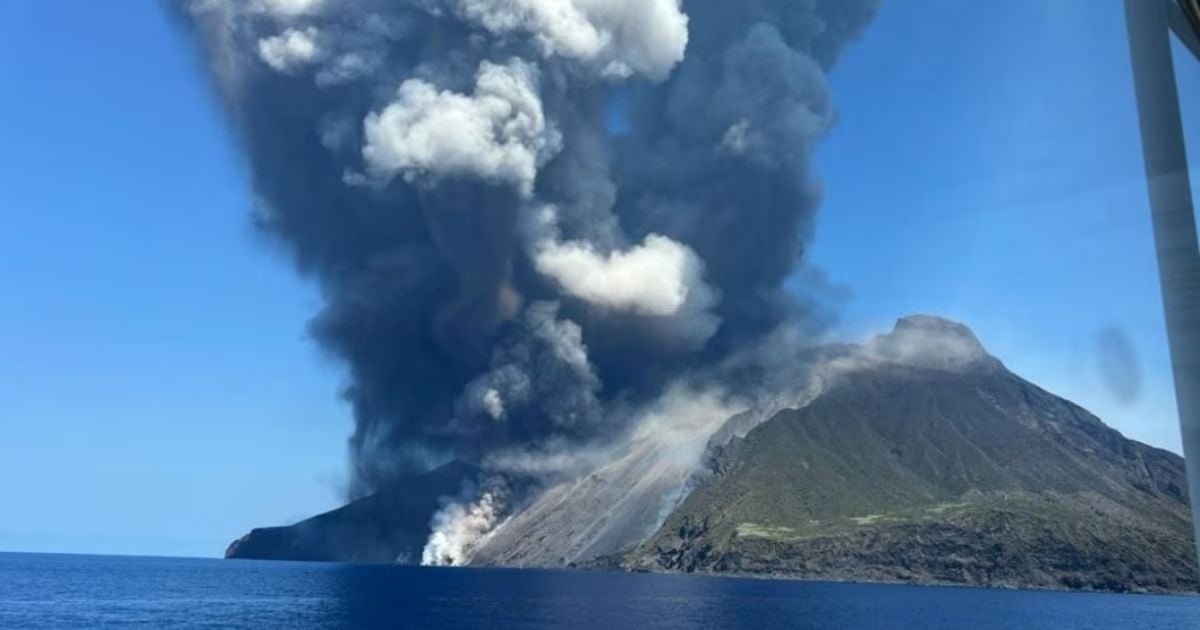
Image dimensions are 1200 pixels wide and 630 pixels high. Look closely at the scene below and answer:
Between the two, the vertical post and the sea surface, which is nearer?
the vertical post

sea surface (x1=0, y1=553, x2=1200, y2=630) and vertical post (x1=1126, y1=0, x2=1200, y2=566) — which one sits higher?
vertical post (x1=1126, y1=0, x2=1200, y2=566)

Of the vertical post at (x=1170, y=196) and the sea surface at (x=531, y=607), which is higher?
the vertical post at (x=1170, y=196)

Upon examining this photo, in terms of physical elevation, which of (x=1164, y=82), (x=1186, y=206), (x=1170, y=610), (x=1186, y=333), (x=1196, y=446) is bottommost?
(x=1170, y=610)

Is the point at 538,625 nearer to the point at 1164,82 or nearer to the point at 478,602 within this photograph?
the point at 478,602

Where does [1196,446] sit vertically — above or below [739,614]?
above

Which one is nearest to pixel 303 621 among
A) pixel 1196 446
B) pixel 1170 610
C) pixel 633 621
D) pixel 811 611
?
pixel 633 621
